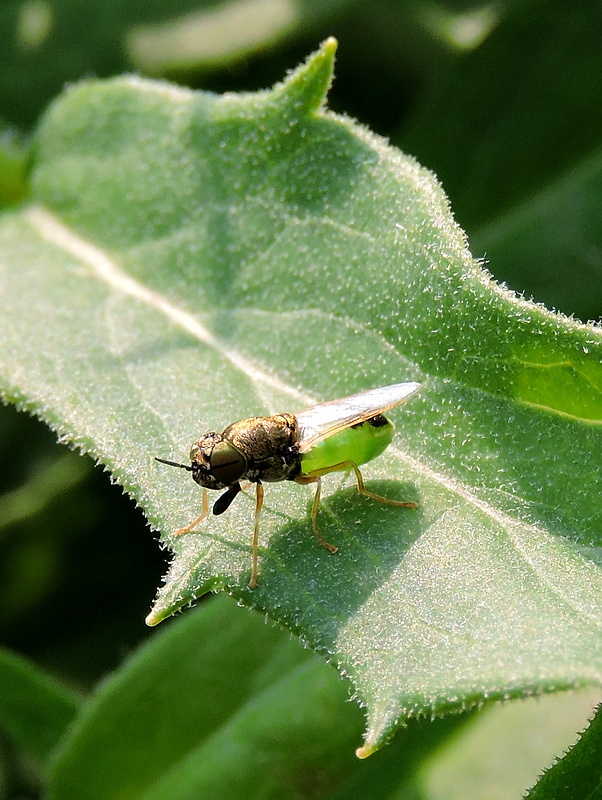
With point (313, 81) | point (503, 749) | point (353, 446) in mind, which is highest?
point (313, 81)

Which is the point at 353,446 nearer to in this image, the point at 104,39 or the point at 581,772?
the point at 581,772

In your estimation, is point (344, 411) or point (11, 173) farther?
point (11, 173)

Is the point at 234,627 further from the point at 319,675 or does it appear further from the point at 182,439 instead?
the point at 182,439

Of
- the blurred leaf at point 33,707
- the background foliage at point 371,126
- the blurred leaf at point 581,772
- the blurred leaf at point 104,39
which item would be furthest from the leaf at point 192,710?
the blurred leaf at point 104,39

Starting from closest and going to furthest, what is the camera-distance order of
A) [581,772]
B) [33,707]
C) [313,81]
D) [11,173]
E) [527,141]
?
1. [581,772]
2. [313,81]
3. [33,707]
4. [11,173]
5. [527,141]

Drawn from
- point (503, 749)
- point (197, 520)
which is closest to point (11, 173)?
point (197, 520)

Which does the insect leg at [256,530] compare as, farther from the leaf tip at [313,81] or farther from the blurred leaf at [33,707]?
the leaf tip at [313,81]
